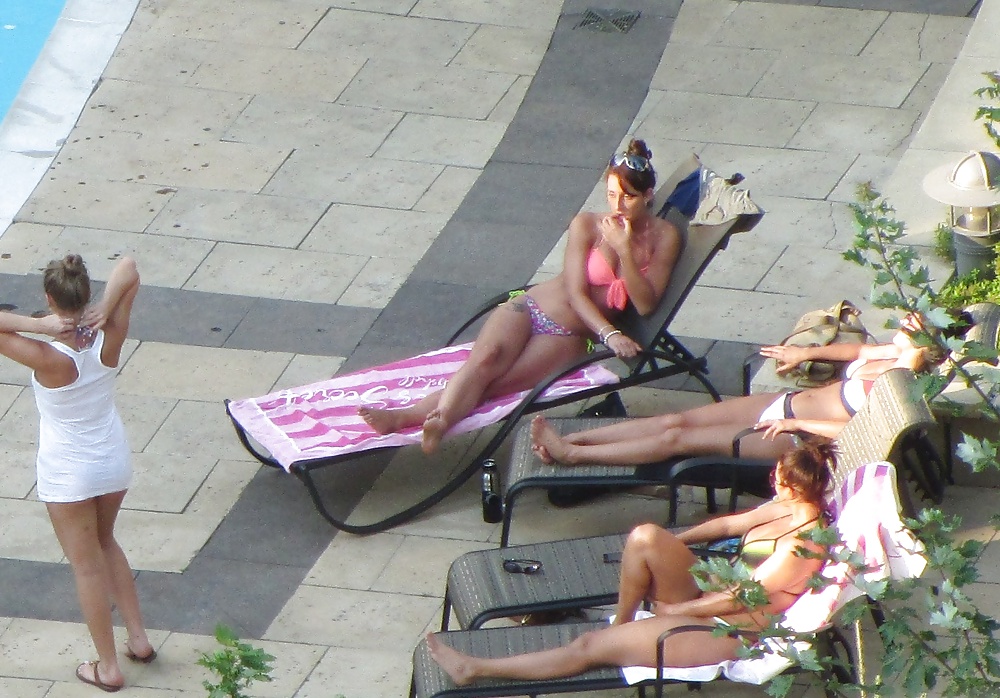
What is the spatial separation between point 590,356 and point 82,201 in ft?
12.9

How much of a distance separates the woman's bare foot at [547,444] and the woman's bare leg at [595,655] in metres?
1.19

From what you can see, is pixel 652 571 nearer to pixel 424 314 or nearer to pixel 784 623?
pixel 784 623

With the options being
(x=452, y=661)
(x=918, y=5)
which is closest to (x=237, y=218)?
(x=452, y=661)

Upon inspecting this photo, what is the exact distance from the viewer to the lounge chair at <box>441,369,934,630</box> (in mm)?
5680

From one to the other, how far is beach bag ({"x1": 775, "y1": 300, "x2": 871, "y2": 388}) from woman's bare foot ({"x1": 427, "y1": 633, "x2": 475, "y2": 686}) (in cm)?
223

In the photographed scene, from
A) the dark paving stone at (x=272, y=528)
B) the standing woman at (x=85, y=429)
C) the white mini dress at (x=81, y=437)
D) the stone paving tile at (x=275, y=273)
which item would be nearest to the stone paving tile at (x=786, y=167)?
the stone paving tile at (x=275, y=273)

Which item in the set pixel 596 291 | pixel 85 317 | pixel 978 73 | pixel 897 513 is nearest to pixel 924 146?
pixel 978 73

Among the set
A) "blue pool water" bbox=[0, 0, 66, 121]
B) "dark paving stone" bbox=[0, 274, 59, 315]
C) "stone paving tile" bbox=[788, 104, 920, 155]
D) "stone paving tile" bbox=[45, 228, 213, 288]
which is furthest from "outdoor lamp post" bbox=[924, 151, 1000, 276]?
"blue pool water" bbox=[0, 0, 66, 121]

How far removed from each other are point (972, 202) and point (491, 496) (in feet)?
8.64

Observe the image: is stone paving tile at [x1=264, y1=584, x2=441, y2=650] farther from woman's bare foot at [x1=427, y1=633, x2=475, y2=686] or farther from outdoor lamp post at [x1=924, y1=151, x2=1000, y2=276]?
outdoor lamp post at [x1=924, y1=151, x2=1000, y2=276]

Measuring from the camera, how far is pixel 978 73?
9727 millimetres

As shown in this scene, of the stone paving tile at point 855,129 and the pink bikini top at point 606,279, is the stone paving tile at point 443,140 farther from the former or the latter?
the pink bikini top at point 606,279

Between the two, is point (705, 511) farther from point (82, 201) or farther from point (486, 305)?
point (82, 201)

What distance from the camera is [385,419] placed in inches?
271
